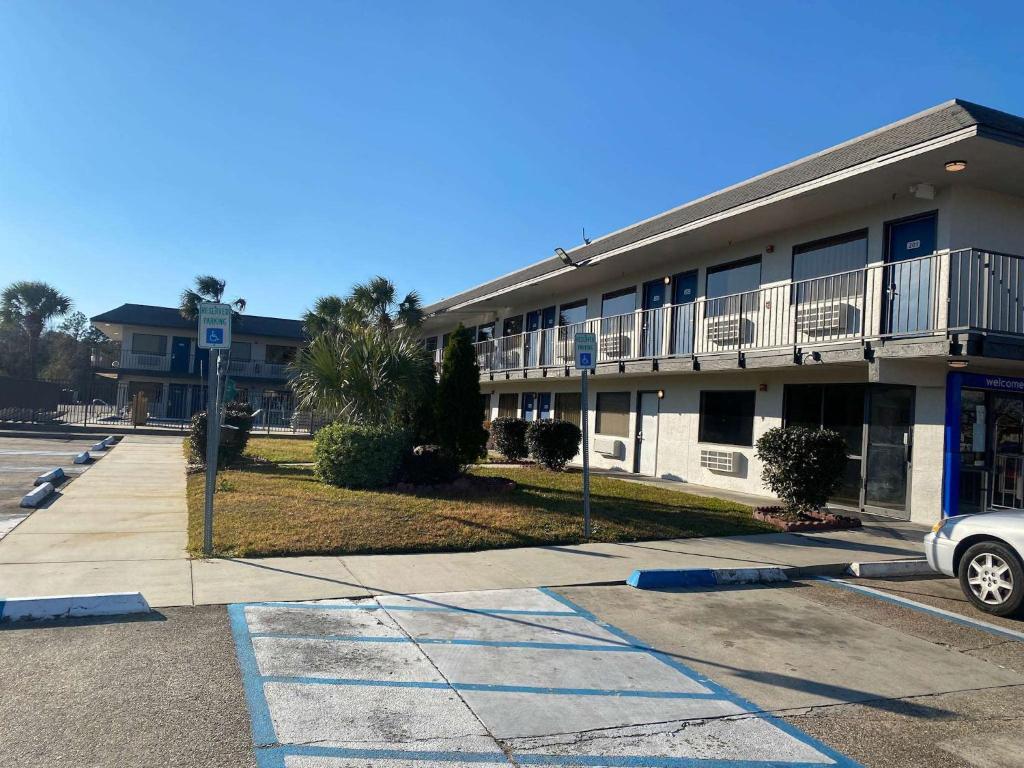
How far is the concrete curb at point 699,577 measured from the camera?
8016 millimetres

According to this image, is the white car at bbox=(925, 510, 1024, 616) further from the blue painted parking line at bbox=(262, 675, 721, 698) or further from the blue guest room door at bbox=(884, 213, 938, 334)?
the blue guest room door at bbox=(884, 213, 938, 334)

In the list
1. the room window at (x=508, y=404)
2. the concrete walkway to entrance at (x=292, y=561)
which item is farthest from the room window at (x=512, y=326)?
the concrete walkway to entrance at (x=292, y=561)

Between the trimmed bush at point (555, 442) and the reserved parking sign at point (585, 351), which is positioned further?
the trimmed bush at point (555, 442)

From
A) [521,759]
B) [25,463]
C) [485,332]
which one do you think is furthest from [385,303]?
[521,759]

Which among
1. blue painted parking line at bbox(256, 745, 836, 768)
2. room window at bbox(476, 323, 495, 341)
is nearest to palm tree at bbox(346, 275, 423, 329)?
room window at bbox(476, 323, 495, 341)

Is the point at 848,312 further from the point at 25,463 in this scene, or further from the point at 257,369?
the point at 257,369

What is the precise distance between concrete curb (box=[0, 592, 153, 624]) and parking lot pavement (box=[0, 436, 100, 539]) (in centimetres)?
360

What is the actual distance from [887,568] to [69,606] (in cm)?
857

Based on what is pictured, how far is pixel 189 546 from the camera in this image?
8672 mm

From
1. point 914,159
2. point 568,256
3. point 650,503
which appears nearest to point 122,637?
point 650,503

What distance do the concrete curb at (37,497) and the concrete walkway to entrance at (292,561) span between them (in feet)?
0.88

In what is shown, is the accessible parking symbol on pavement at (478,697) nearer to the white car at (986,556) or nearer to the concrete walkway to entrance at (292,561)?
the concrete walkway to entrance at (292,561)

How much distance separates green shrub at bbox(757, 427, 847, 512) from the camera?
11859 mm

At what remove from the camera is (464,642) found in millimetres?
5816
